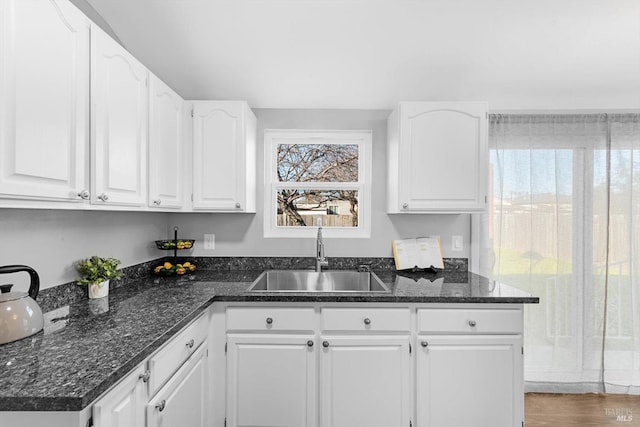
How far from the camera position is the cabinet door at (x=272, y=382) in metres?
1.81

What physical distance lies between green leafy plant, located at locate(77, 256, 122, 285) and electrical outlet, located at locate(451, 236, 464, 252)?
2.26m

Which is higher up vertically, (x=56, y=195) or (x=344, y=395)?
(x=56, y=195)

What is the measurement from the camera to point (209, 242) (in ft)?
8.56

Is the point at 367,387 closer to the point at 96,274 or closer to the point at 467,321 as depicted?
the point at 467,321

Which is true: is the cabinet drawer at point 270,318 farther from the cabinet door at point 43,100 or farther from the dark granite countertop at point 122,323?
the cabinet door at point 43,100

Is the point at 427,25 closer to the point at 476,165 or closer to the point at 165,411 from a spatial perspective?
the point at 476,165

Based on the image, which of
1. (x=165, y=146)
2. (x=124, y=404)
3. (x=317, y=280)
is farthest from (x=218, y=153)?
(x=124, y=404)

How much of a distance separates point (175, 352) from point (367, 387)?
1017mm

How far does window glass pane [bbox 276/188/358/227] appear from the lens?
2691 mm

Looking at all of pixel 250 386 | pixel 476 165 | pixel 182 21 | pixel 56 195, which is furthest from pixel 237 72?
pixel 250 386

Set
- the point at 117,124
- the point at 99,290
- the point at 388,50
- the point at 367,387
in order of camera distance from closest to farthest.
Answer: the point at 117,124
the point at 99,290
the point at 367,387
the point at 388,50

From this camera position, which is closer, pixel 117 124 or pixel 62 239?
pixel 117 124

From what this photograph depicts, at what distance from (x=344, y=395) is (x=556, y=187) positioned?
218cm

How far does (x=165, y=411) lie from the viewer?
1.28 m
